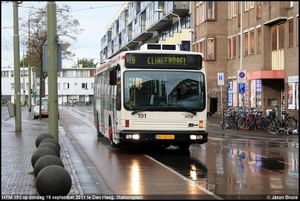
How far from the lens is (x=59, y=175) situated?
8031mm

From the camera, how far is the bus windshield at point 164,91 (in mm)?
15297

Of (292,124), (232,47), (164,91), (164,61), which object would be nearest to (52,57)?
(164,91)

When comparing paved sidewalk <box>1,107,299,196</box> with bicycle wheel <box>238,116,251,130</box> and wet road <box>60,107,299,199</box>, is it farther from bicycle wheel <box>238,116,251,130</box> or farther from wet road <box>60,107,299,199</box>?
bicycle wheel <box>238,116,251,130</box>

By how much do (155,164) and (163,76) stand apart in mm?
2859

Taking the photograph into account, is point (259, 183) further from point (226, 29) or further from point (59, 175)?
point (226, 29)

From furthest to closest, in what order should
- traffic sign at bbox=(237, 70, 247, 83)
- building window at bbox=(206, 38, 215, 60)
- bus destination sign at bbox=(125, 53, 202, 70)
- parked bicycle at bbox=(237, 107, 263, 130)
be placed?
1. building window at bbox=(206, 38, 215, 60)
2. traffic sign at bbox=(237, 70, 247, 83)
3. parked bicycle at bbox=(237, 107, 263, 130)
4. bus destination sign at bbox=(125, 53, 202, 70)

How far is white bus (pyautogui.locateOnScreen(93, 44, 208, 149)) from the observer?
603 inches

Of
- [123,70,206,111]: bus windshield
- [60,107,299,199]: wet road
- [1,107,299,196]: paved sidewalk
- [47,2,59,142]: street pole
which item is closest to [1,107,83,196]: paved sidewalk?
[1,107,299,196]: paved sidewalk

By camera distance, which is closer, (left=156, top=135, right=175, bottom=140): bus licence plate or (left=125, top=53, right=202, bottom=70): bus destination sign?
(left=156, top=135, right=175, bottom=140): bus licence plate

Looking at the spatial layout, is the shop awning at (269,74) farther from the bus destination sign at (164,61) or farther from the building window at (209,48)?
the bus destination sign at (164,61)

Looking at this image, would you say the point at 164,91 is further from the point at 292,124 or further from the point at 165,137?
the point at 292,124

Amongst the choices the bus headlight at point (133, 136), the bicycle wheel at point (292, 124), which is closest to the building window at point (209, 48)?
the bicycle wheel at point (292, 124)

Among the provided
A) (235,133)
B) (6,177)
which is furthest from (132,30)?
(6,177)

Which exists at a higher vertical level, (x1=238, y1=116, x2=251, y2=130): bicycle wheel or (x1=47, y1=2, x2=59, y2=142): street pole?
(x1=47, y1=2, x2=59, y2=142): street pole
